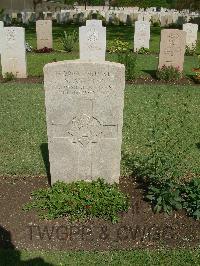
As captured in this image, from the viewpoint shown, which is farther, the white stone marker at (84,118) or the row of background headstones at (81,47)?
the row of background headstones at (81,47)

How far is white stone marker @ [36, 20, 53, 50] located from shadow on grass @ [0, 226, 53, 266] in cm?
1298

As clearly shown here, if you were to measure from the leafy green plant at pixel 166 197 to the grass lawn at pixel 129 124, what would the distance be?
3.36 ft

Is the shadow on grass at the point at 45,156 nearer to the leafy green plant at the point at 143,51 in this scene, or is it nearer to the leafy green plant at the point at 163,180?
the leafy green plant at the point at 163,180

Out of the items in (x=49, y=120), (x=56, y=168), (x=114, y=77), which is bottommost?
(x=56, y=168)

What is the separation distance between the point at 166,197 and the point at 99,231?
1001mm

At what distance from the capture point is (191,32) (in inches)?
649

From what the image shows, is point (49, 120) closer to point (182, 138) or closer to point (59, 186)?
point (59, 186)

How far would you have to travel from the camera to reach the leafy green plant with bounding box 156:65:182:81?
11672 millimetres

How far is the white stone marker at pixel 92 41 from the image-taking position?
12492 millimetres

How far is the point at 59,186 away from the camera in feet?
17.0

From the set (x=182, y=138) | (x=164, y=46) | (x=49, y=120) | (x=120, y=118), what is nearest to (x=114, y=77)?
(x=120, y=118)

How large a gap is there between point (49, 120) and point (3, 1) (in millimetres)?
37559

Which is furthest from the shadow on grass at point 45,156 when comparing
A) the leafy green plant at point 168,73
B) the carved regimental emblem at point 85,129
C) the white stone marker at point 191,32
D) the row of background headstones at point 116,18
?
the row of background headstones at point 116,18

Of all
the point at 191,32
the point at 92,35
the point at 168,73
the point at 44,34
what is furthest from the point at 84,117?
the point at 191,32
